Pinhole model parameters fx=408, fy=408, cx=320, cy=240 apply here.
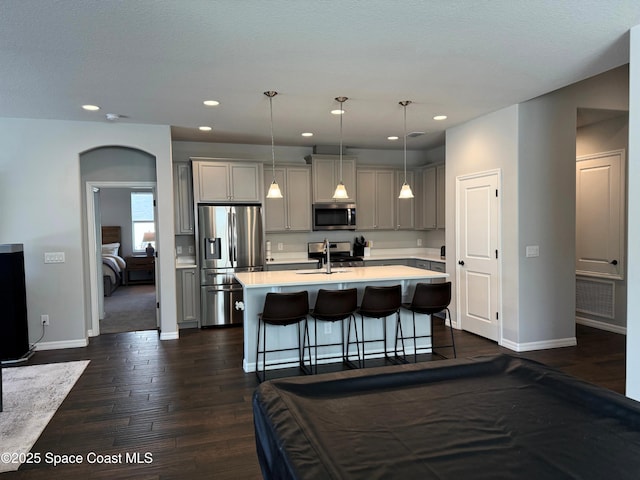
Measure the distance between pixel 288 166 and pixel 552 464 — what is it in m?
5.70

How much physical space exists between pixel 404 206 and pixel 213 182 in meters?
3.22

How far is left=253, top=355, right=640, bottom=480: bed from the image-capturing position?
3.70ft

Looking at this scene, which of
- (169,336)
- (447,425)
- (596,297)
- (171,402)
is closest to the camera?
(447,425)

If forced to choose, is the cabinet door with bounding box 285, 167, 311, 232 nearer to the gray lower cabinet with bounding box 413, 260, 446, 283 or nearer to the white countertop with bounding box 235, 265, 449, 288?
the gray lower cabinet with bounding box 413, 260, 446, 283

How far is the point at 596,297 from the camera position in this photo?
212 inches

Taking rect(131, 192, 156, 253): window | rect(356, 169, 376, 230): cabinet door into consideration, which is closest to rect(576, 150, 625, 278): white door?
rect(356, 169, 376, 230): cabinet door

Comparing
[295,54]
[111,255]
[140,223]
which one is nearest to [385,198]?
[295,54]

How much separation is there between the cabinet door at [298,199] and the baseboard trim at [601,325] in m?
4.13

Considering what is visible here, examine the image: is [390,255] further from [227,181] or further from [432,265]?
[227,181]

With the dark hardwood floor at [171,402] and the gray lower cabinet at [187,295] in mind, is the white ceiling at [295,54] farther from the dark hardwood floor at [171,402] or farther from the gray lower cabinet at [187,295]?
the dark hardwood floor at [171,402]

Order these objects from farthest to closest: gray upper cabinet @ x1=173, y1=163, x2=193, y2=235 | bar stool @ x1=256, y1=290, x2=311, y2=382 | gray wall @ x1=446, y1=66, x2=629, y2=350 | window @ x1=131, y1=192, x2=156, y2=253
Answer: window @ x1=131, y1=192, x2=156, y2=253 < gray upper cabinet @ x1=173, y1=163, x2=193, y2=235 < gray wall @ x1=446, y1=66, x2=629, y2=350 < bar stool @ x1=256, y1=290, x2=311, y2=382

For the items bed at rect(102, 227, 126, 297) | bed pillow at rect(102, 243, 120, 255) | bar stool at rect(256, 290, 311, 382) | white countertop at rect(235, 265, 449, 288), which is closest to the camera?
bar stool at rect(256, 290, 311, 382)

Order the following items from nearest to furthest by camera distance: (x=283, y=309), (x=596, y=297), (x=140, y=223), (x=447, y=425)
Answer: (x=447, y=425)
(x=283, y=309)
(x=596, y=297)
(x=140, y=223)

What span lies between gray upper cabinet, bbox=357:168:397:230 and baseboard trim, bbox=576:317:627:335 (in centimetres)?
306
